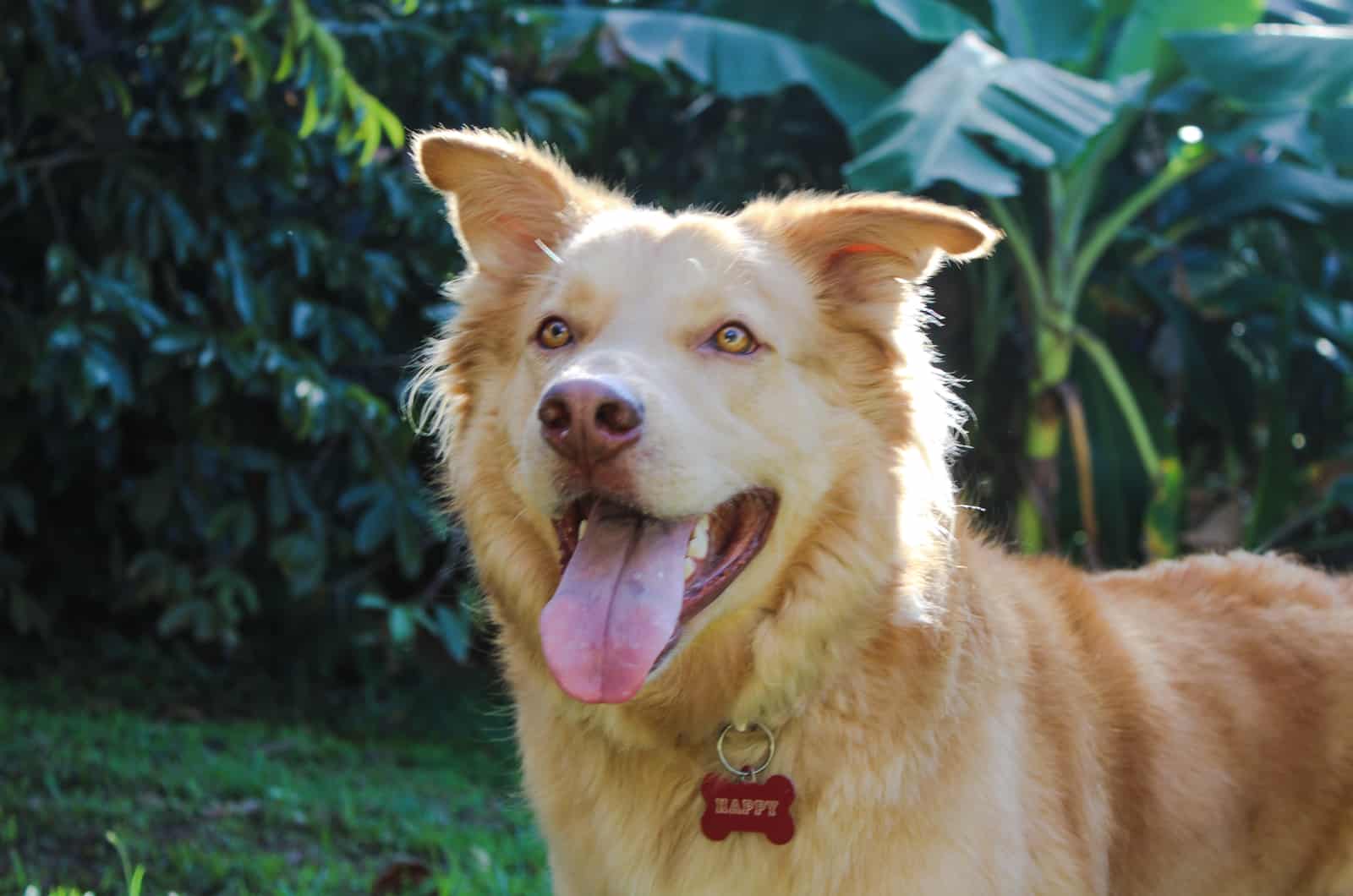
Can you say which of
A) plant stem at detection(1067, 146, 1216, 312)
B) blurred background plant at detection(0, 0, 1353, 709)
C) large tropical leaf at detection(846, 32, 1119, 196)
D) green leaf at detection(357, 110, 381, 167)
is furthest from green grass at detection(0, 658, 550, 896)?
plant stem at detection(1067, 146, 1216, 312)

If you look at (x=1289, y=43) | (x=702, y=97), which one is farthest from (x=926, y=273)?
(x=702, y=97)

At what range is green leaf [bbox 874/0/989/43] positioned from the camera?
6.95 m

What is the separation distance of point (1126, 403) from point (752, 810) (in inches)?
217

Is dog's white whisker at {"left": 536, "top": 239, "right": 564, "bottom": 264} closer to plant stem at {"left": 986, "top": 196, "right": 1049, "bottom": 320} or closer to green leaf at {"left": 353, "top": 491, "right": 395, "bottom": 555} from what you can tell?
green leaf at {"left": 353, "top": 491, "right": 395, "bottom": 555}

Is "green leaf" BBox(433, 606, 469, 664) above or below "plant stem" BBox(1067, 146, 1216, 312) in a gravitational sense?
below

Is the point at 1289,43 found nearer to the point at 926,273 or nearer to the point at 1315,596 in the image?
the point at 1315,596

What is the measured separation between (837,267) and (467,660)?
4968mm

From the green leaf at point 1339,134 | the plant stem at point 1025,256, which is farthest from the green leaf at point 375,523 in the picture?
the green leaf at point 1339,134

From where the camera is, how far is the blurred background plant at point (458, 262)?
5.31m

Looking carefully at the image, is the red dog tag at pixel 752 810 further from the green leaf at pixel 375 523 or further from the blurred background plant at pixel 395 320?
the green leaf at pixel 375 523

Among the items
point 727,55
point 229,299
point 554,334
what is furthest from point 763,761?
point 727,55

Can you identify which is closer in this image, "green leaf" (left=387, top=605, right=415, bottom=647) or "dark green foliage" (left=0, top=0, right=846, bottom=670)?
"dark green foliage" (left=0, top=0, right=846, bottom=670)

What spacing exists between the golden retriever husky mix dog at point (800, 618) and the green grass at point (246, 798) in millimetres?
1488

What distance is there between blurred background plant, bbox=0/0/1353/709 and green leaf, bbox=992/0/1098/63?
2cm
